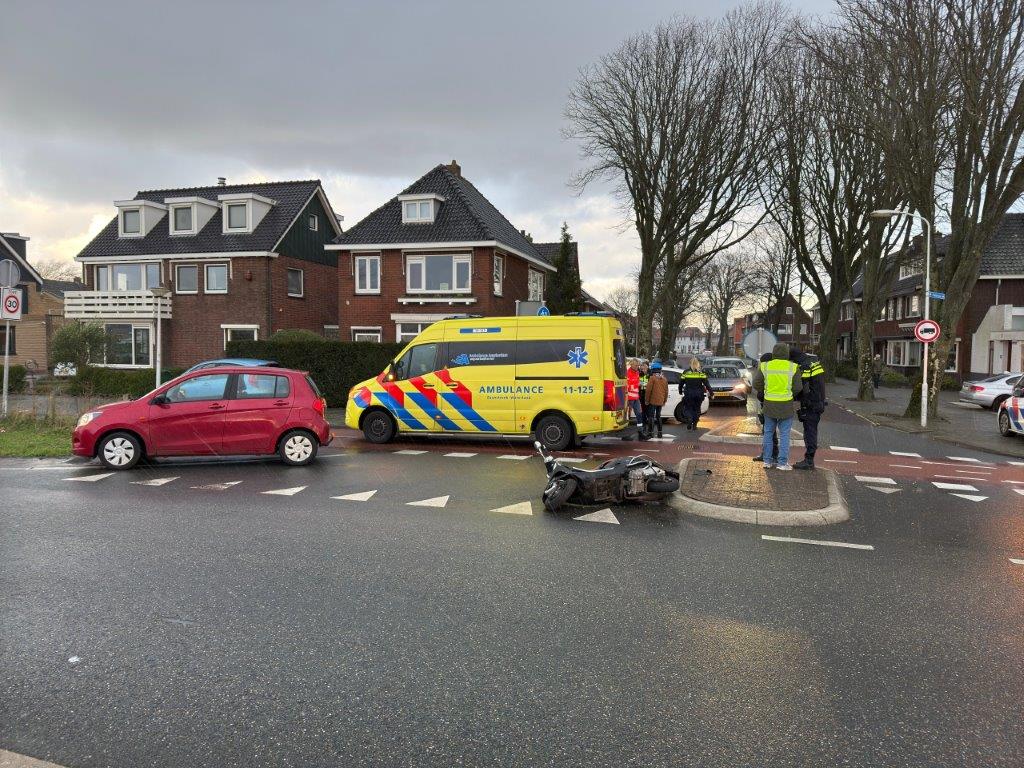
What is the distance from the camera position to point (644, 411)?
1450cm

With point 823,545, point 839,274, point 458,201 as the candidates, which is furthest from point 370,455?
point 839,274

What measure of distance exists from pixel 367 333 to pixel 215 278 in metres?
7.41

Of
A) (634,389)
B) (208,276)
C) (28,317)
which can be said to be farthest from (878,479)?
(28,317)

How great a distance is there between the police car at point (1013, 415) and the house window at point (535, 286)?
63.2 feet

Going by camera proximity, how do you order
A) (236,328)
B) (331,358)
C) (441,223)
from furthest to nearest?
(236,328), (441,223), (331,358)

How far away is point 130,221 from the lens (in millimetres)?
32000

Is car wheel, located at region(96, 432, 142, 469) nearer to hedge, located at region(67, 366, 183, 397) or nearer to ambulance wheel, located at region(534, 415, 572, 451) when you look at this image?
ambulance wheel, located at region(534, 415, 572, 451)

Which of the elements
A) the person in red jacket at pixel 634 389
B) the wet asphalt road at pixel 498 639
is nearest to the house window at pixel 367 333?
the person in red jacket at pixel 634 389

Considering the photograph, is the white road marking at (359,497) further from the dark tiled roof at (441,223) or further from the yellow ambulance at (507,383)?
the dark tiled roof at (441,223)

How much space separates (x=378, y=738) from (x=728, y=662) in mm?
1959

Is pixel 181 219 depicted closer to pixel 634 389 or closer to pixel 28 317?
pixel 28 317

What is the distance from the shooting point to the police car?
50.0ft

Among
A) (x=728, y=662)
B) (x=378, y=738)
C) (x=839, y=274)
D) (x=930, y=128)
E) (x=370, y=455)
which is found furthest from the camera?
(x=839, y=274)

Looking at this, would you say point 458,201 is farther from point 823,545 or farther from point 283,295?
point 823,545
